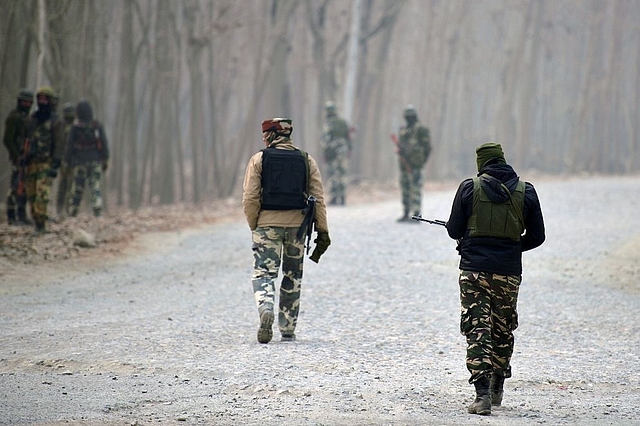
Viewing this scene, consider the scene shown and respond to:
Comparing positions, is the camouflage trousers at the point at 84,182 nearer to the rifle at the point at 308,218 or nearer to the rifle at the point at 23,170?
the rifle at the point at 23,170

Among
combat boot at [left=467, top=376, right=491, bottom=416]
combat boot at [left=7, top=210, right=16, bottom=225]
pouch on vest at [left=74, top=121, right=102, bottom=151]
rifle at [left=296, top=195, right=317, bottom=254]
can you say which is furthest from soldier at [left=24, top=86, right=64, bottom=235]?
combat boot at [left=467, top=376, right=491, bottom=416]

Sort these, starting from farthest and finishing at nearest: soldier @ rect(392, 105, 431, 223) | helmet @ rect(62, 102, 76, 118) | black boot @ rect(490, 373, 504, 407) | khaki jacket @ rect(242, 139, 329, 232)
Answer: helmet @ rect(62, 102, 76, 118)
soldier @ rect(392, 105, 431, 223)
khaki jacket @ rect(242, 139, 329, 232)
black boot @ rect(490, 373, 504, 407)

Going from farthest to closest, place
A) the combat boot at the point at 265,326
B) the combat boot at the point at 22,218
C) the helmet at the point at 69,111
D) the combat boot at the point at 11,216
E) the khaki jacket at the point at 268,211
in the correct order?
the helmet at the point at 69,111 < the combat boot at the point at 11,216 < the combat boot at the point at 22,218 < the khaki jacket at the point at 268,211 < the combat boot at the point at 265,326

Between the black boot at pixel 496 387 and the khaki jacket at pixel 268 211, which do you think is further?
the khaki jacket at pixel 268 211

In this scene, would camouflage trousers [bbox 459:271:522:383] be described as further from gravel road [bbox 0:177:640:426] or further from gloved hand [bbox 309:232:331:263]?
gloved hand [bbox 309:232:331:263]

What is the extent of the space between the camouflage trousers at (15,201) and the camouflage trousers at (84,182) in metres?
1.98

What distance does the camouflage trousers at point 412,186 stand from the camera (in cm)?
1803

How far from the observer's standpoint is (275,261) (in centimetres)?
845

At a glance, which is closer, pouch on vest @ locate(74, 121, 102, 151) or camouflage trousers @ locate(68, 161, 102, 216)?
pouch on vest @ locate(74, 121, 102, 151)

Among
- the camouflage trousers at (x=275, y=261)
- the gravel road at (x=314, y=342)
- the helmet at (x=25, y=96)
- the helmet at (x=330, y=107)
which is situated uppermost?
the helmet at (x=330, y=107)

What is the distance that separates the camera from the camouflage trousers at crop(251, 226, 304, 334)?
8.40 m

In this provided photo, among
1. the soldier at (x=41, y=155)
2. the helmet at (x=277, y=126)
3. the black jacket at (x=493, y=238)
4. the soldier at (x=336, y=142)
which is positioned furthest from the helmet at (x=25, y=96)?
the black jacket at (x=493, y=238)

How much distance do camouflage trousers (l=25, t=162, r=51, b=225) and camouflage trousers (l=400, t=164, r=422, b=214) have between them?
6.56m

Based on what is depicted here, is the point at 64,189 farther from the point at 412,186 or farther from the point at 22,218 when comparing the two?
the point at 412,186
